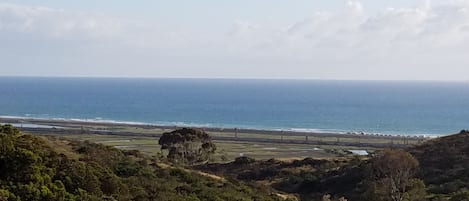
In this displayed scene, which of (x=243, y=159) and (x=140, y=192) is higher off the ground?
(x=140, y=192)

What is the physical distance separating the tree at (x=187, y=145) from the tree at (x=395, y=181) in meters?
19.5

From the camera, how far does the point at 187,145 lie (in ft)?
160

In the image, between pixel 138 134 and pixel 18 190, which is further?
pixel 138 134

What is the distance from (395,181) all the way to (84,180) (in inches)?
644

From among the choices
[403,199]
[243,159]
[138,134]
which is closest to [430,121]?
[138,134]

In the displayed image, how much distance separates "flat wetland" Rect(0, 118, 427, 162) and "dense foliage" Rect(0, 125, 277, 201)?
40136 mm

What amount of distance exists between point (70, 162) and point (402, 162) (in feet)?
56.4

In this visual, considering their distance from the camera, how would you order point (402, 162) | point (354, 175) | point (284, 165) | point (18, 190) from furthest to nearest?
point (284, 165)
point (354, 175)
point (402, 162)
point (18, 190)

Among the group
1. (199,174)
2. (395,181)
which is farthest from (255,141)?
(199,174)

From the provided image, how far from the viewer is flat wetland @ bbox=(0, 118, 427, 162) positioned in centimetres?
7281

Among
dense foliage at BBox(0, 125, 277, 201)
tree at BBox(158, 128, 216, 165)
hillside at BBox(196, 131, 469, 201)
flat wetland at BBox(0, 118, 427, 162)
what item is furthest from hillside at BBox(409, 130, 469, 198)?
flat wetland at BBox(0, 118, 427, 162)

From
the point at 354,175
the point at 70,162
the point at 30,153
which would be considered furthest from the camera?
the point at 354,175

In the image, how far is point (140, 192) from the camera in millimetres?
17562

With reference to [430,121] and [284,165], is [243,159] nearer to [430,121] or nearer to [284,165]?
[284,165]
